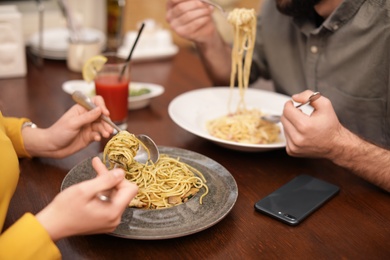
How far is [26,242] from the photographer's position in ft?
3.56

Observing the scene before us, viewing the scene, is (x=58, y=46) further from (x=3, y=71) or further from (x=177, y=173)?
(x=177, y=173)

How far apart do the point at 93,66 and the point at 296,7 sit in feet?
3.07

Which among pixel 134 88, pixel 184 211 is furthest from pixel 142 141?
pixel 134 88

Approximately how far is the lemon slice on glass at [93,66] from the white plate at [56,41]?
0.93m

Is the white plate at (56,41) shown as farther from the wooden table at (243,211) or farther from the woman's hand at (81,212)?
the woman's hand at (81,212)

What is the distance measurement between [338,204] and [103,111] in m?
0.85

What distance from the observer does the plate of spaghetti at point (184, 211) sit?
1.24 metres

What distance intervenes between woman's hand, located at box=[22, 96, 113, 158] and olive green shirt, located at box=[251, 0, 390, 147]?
1.10 m

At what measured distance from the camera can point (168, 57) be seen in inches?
123

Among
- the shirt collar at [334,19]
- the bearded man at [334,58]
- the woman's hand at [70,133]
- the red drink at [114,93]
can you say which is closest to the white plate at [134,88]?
the red drink at [114,93]

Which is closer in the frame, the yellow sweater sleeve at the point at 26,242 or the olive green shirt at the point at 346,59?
the yellow sweater sleeve at the point at 26,242

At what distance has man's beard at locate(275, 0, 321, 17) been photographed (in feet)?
7.00

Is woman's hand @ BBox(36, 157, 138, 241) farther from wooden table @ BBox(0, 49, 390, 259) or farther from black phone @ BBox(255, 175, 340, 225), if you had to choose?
black phone @ BBox(255, 175, 340, 225)

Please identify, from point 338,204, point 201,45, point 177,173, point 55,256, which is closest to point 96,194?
point 55,256
